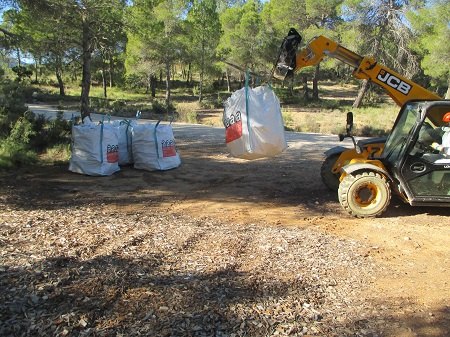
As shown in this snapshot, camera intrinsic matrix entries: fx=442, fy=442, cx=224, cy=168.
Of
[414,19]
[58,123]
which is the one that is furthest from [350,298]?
[414,19]

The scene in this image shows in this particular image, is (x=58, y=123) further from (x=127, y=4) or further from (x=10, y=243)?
(x=10, y=243)

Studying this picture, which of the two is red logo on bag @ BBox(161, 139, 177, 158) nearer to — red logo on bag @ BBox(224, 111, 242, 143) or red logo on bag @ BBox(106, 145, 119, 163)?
red logo on bag @ BBox(106, 145, 119, 163)

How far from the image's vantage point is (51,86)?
150 ft

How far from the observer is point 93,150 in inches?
347

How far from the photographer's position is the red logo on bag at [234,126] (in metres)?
5.78

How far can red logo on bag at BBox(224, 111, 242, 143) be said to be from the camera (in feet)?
19.0

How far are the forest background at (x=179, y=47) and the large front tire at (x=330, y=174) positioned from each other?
1.68 m

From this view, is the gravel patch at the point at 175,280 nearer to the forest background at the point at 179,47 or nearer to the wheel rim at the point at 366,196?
the wheel rim at the point at 366,196

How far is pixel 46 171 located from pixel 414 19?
23210 mm

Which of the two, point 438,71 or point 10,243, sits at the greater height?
point 438,71

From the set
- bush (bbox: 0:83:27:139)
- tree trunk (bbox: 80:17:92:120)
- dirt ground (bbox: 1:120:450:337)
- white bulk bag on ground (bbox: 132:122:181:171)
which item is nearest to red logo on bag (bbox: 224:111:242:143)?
dirt ground (bbox: 1:120:450:337)

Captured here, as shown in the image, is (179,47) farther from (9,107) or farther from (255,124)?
(255,124)

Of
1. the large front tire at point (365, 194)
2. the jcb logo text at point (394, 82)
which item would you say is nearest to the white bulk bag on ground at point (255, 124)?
the large front tire at point (365, 194)

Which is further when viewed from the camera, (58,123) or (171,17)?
(171,17)
